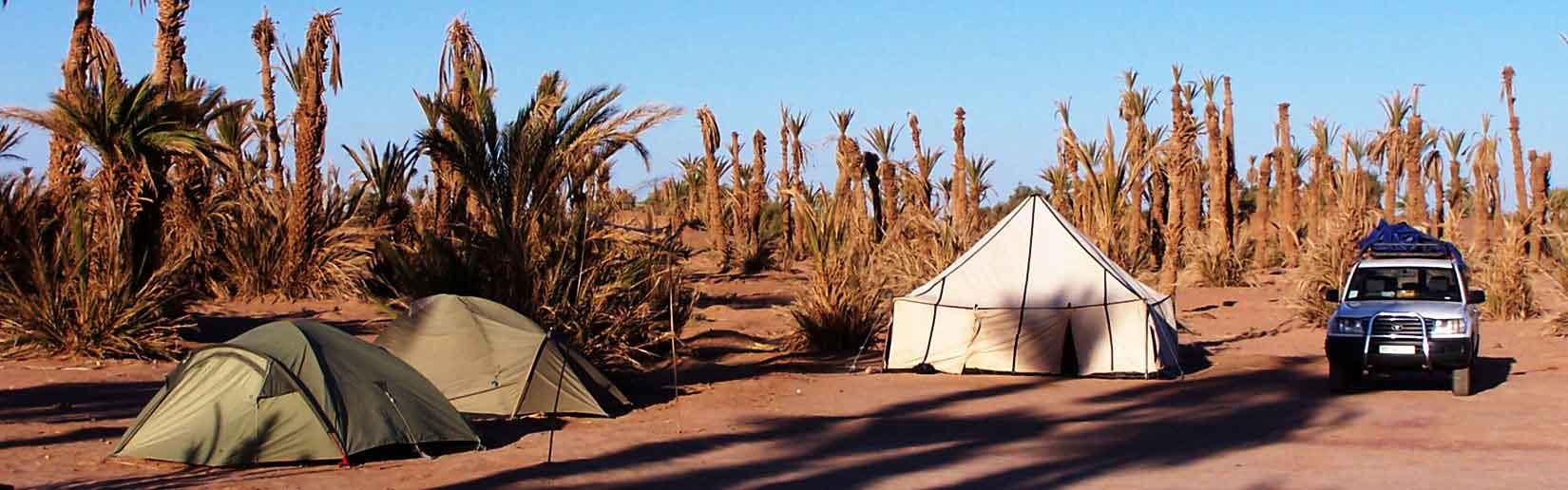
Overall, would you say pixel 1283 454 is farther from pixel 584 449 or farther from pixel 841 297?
pixel 841 297

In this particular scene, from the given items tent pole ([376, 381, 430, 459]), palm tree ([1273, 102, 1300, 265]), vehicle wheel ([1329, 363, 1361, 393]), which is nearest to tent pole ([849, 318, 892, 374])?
vehicle wheel ([1329, 363, 1361, 393])

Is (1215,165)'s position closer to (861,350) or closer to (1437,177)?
(1437,177)

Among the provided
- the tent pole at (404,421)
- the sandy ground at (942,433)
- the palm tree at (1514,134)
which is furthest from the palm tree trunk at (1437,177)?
the tent pole at (404,421)

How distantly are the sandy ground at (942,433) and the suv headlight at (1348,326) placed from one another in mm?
795

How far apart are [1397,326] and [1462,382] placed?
1.09 m

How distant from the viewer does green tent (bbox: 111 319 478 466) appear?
1212 cm

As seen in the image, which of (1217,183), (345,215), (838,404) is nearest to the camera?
(838,404)

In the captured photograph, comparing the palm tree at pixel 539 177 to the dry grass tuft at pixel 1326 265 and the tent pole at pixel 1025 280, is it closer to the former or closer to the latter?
the tent pole at pixel 1025 280

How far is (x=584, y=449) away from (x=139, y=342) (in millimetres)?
7283

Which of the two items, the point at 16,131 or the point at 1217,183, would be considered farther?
the point at 1217,183

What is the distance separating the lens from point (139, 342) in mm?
17891

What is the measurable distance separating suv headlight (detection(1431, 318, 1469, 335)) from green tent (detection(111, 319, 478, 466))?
1046cm

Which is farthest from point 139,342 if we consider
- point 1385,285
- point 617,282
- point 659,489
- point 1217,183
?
point 1217,183

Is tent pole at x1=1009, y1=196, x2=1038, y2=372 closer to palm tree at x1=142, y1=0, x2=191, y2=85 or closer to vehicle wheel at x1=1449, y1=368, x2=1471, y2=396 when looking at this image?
vehicle wheel at x1=1449, y1=368, x2=1471, y2=396
